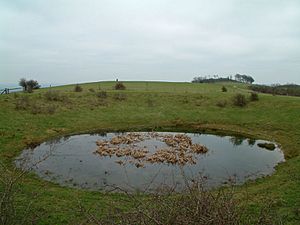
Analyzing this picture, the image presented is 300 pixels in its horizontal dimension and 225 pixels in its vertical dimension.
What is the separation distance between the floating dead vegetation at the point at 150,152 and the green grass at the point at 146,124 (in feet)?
12.6

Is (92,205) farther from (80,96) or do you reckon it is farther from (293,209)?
(80,96)

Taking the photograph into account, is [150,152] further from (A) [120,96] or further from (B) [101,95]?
(B) [101,95]

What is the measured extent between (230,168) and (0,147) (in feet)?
43.5

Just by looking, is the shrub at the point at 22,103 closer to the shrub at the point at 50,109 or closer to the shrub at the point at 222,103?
the shrub at the point at 50,109

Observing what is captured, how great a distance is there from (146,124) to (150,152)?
873 centimetres

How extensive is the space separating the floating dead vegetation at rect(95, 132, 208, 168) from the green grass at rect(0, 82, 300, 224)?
3.84 m

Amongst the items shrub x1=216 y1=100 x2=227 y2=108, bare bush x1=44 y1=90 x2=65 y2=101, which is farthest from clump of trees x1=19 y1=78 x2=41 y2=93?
shrub x1=216 y1=100 x2=227 y2=108

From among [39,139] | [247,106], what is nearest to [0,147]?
[39,139]

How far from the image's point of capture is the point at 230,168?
15.4 meters

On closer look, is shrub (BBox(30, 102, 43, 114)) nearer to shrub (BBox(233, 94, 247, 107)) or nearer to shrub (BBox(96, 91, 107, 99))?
shrub (BBox(96, 91, 107, 99))

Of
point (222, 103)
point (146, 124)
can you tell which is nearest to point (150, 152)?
point (146, 124)

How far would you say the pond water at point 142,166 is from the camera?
1323 centimetres

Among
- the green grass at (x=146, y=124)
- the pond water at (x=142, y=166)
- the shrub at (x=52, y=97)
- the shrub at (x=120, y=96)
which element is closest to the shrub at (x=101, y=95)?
the green grass at (x=146, y=124)

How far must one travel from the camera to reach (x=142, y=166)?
50.6 feet
